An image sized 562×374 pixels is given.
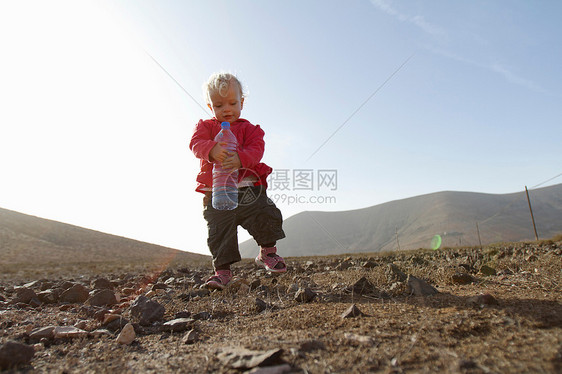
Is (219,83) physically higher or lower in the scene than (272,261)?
higher

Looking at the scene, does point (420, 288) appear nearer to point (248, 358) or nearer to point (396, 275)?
point (396, 275)

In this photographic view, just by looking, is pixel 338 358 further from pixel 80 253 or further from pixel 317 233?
pixel 317 233

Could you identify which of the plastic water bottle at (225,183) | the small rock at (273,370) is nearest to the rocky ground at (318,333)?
the small rock at (273,370)

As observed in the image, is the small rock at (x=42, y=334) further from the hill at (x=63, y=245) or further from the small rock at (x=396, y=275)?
the hill at (x=63, y=245)

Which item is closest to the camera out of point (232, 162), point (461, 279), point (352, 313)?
point (352, 313)

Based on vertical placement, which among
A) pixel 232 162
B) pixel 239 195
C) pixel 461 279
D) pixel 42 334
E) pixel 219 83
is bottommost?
pixel 42 334

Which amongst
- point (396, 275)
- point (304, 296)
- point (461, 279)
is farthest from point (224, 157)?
point (461, 279)

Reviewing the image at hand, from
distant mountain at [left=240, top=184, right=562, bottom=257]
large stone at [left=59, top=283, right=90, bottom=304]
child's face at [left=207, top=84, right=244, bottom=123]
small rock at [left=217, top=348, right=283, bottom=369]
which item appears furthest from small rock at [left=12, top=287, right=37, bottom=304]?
distant mountain at [left=240, top=184, right=562, bottom=257]

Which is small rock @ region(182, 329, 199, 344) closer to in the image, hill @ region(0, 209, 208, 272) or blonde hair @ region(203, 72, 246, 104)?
blonde hair @ region(203, 72, 246, 104)

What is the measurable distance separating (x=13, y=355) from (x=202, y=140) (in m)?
2.54

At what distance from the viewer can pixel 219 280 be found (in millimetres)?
3484

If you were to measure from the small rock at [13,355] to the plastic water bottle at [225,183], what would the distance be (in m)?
2.39

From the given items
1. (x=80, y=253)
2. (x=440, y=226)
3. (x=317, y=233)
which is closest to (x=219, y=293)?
(x=80, y=253)

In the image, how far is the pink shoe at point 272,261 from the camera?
370 cm
